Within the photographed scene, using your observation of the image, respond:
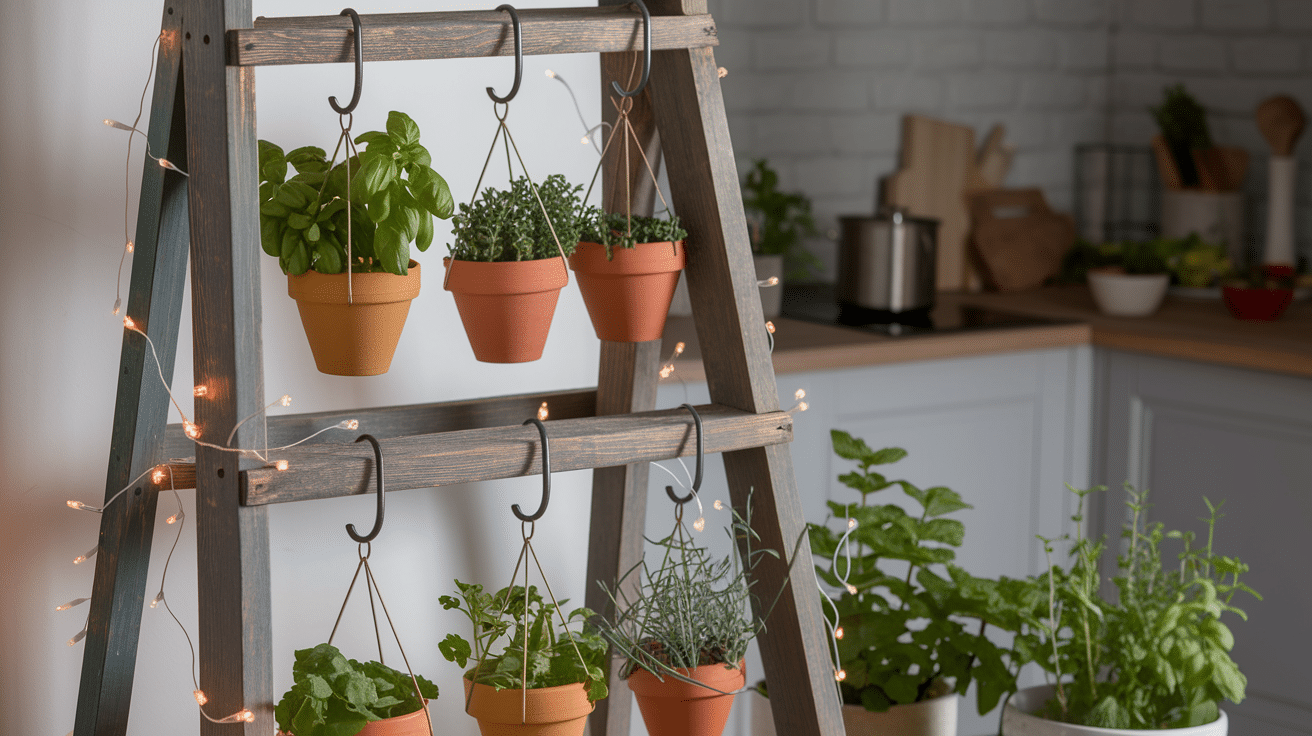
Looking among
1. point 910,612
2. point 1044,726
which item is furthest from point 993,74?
point 1044,726

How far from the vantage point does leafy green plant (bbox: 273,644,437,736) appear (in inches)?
38.1

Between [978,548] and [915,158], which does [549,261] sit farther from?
[915,158]

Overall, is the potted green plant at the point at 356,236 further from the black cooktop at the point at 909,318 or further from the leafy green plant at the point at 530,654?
the black cooktop at the point at 909,318

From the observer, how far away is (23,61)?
1.14m

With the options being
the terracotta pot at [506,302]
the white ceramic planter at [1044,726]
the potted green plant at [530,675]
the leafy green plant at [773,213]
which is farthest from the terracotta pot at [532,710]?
the leafy green plant at [773,213]

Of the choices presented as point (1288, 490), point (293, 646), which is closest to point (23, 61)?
point (293, 646)

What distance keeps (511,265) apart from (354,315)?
131mm

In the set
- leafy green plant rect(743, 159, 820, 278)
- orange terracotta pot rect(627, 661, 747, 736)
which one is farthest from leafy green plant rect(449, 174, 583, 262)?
leafy green plant rect(743, 159, 820, 278)

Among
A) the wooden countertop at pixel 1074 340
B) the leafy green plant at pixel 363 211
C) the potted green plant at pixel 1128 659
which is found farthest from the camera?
the wooden countertop at pixel 1074 340

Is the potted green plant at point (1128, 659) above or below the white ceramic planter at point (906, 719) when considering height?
above

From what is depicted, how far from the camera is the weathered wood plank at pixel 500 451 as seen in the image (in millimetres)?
898

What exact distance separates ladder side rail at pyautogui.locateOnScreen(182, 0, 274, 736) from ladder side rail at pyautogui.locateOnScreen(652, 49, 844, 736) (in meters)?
0.34

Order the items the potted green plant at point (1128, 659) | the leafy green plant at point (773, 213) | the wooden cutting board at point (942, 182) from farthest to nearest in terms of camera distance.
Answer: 1. the wooden cutting board at point (942, 182)
2. the leafy green plant at point (773, 213)
3. the potted green plant at point (1128, 659)

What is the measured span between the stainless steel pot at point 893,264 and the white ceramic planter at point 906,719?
1233 millimetres
